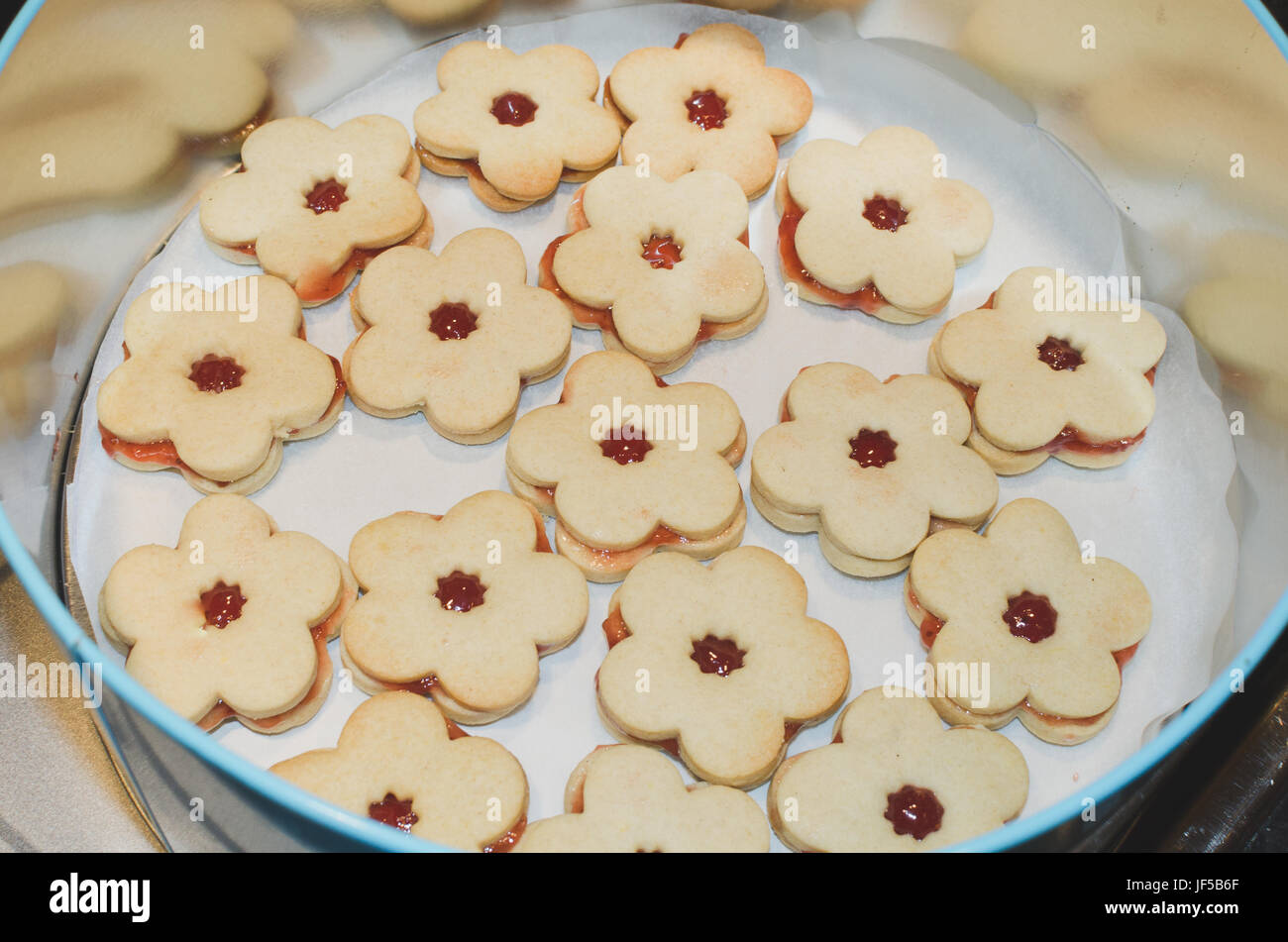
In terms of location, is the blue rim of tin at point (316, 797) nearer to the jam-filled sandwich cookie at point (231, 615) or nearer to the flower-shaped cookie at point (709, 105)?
the jam-filled sandwich cookie at point (231, 615)

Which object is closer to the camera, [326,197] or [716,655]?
[716,655]

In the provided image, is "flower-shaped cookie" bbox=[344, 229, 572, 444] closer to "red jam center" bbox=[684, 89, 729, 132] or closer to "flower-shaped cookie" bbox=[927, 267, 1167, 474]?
"red jam center" bbox=[684, 89, 729, 132]

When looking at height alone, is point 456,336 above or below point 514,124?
below

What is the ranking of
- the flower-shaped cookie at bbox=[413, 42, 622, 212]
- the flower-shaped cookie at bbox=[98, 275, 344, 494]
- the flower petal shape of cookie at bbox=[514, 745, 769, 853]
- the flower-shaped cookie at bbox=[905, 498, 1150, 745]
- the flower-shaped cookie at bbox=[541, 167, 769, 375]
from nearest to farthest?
1. the flower petal shape of cookie at bbox=[514, 745, 769, 853]
2. the flower-shaped cookie at bbox=[905, 498, 1150, 745]
3. the flower-shaped cookie at bbox=[98, 275, 344, 494]
4. the flower-shaped cookie at bbox=[541, 167, 769, 375]
5. the flower-shaped cookie at bbox=[413, 42, 622, 212]

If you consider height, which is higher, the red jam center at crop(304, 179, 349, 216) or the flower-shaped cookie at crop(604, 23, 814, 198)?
the flower-shaped cookie at crop(604, 23, 814, 198)

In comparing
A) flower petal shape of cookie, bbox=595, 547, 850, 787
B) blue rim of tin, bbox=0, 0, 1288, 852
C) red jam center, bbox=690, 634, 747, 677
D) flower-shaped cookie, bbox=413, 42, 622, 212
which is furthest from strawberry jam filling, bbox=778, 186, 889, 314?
blue rim of tin, bbox=0, 0, 1288, 852

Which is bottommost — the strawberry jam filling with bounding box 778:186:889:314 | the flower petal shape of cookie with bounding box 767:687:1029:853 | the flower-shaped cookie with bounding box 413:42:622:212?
the flower petal shape of cookie with bounding box 767:687:1029:853

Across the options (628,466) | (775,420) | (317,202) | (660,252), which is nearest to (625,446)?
→ (628,466)

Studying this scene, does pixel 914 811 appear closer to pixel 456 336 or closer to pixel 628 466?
pixel 628 466
